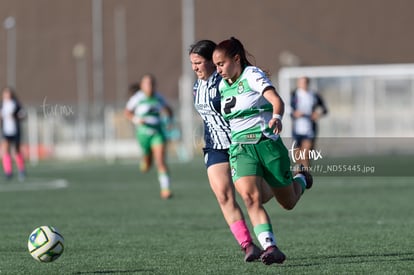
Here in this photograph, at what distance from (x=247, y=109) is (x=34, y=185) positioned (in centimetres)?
1416

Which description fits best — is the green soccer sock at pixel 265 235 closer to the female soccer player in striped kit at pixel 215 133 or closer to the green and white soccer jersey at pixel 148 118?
the female soccer player in striped kit at pixel 215 133

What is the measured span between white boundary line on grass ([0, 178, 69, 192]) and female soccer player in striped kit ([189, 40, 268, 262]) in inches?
462

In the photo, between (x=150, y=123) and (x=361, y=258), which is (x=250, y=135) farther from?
(x=150, y=123)

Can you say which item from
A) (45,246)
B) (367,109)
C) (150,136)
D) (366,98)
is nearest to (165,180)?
(150,136)

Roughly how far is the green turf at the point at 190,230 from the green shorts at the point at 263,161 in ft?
2.59

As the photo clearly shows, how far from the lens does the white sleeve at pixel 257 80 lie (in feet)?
26.1

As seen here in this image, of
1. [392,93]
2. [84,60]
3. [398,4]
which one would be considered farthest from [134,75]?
[392,93]

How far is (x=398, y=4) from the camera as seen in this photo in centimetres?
5188

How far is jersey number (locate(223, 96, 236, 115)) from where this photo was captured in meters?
8.22

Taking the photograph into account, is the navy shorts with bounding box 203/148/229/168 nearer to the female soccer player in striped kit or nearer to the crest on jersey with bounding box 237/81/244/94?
the female soccer player in striped kit

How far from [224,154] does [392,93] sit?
29041 mm

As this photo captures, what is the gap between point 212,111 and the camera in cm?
875

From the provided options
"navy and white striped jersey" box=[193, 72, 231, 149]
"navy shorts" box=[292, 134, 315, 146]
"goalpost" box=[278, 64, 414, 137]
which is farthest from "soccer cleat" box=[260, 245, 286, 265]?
"goalpost" box=[278, 64, 414, 137]

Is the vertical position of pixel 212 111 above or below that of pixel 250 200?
above
